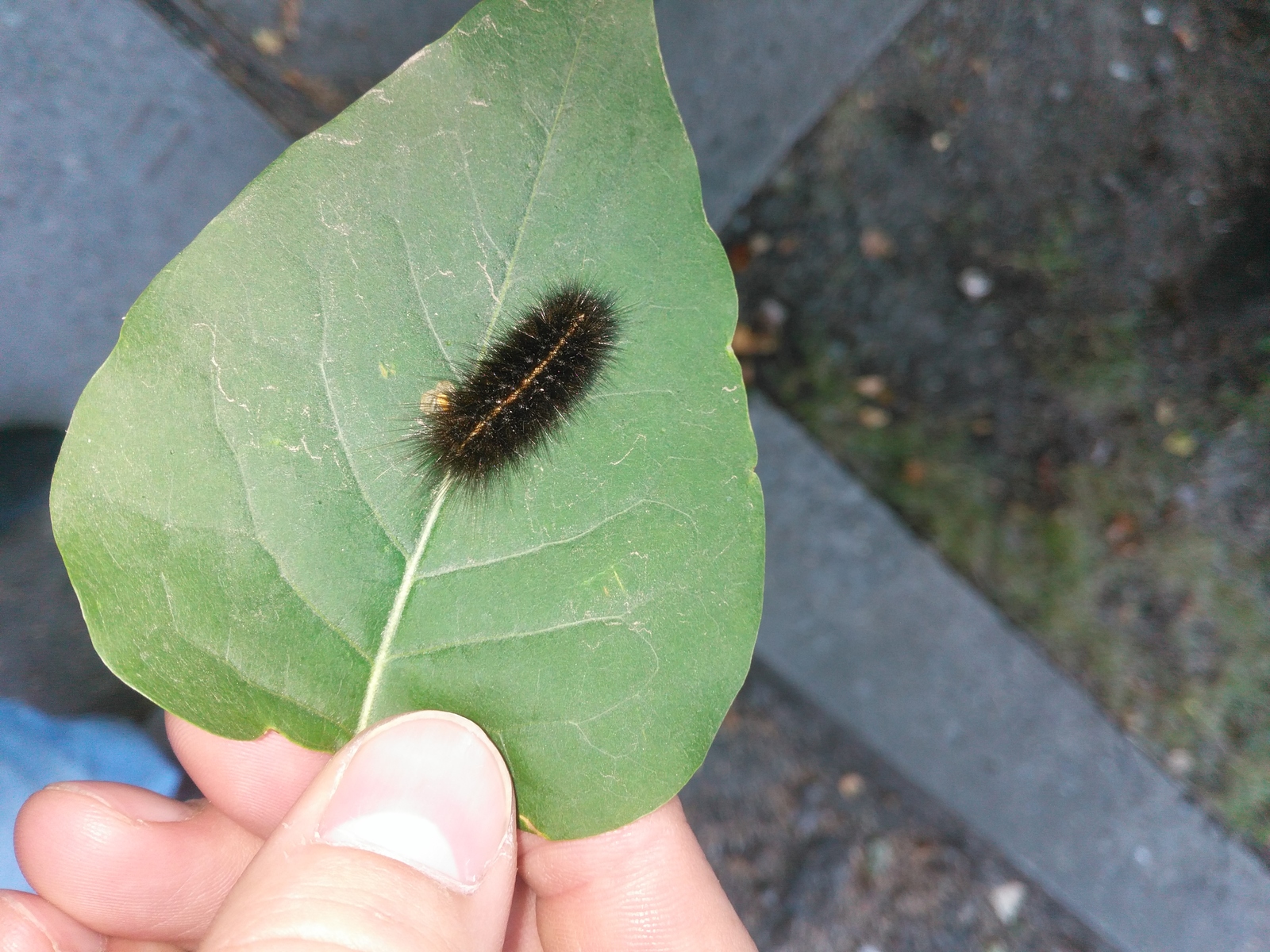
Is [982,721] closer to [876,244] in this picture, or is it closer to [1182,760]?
[1182,760]

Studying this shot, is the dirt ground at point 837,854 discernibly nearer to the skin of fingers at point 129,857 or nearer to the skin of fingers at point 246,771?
the skin of fingers at point 246,771

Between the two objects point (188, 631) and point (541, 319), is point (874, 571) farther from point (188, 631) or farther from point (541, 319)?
point (188, 631)

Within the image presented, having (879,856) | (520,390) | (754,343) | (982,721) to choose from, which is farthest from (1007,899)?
(520,390)

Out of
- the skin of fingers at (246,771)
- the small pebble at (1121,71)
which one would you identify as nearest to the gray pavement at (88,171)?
the skin of fingers at (246,771)

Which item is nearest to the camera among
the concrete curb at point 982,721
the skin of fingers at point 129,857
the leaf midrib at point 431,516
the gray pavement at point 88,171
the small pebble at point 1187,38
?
the leaf midrib at point 431,516

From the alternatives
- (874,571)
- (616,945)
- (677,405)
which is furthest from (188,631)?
(874,571)

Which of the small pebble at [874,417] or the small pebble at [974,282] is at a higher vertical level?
the small pebble at [974,282]
